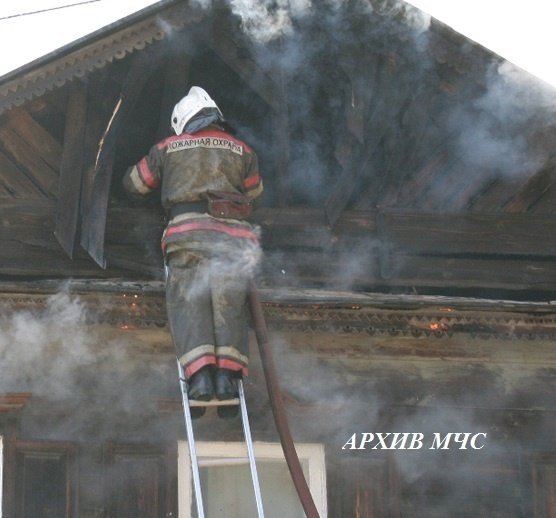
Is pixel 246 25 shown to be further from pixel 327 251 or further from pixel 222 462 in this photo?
pixel 222 462

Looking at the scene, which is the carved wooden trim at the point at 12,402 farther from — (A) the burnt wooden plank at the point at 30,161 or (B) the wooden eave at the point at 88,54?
(B) the wooden eave at the point at 88,54

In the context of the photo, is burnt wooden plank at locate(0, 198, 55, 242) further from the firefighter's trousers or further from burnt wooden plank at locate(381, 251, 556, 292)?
burnt wooden plank at locate(381, 251, 556, 292)

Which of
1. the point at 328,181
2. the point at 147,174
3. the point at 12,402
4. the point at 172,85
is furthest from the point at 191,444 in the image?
the point at 328,181

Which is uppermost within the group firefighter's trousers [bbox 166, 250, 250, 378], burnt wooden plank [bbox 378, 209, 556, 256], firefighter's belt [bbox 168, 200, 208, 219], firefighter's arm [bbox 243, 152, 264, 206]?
burnt wooden plank [bbox 378, 209, 556, 256]

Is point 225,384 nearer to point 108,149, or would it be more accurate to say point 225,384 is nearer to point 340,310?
point 340,310

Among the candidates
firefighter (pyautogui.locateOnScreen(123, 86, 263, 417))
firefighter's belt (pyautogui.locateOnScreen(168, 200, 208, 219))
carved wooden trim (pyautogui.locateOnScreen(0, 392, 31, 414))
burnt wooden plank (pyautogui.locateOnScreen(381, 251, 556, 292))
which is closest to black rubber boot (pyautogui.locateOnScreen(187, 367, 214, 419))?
firefighter (pyautogui.locateOnScreen(123, 86, 263, 417))

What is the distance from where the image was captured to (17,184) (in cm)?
1170

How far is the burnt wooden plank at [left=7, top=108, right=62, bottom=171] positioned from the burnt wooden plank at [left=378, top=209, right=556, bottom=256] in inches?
85.3

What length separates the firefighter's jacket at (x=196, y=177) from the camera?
10.6 meters

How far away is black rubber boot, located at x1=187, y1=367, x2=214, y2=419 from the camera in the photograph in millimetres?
10055

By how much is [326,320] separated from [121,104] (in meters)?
1.88

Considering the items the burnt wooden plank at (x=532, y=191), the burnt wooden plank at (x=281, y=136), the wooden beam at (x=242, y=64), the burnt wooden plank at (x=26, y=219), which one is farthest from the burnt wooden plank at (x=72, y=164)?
the burnt wooden plank at (x=532, y=191)

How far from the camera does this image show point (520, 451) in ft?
36.9

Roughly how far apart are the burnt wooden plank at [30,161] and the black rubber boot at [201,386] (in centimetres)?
216
